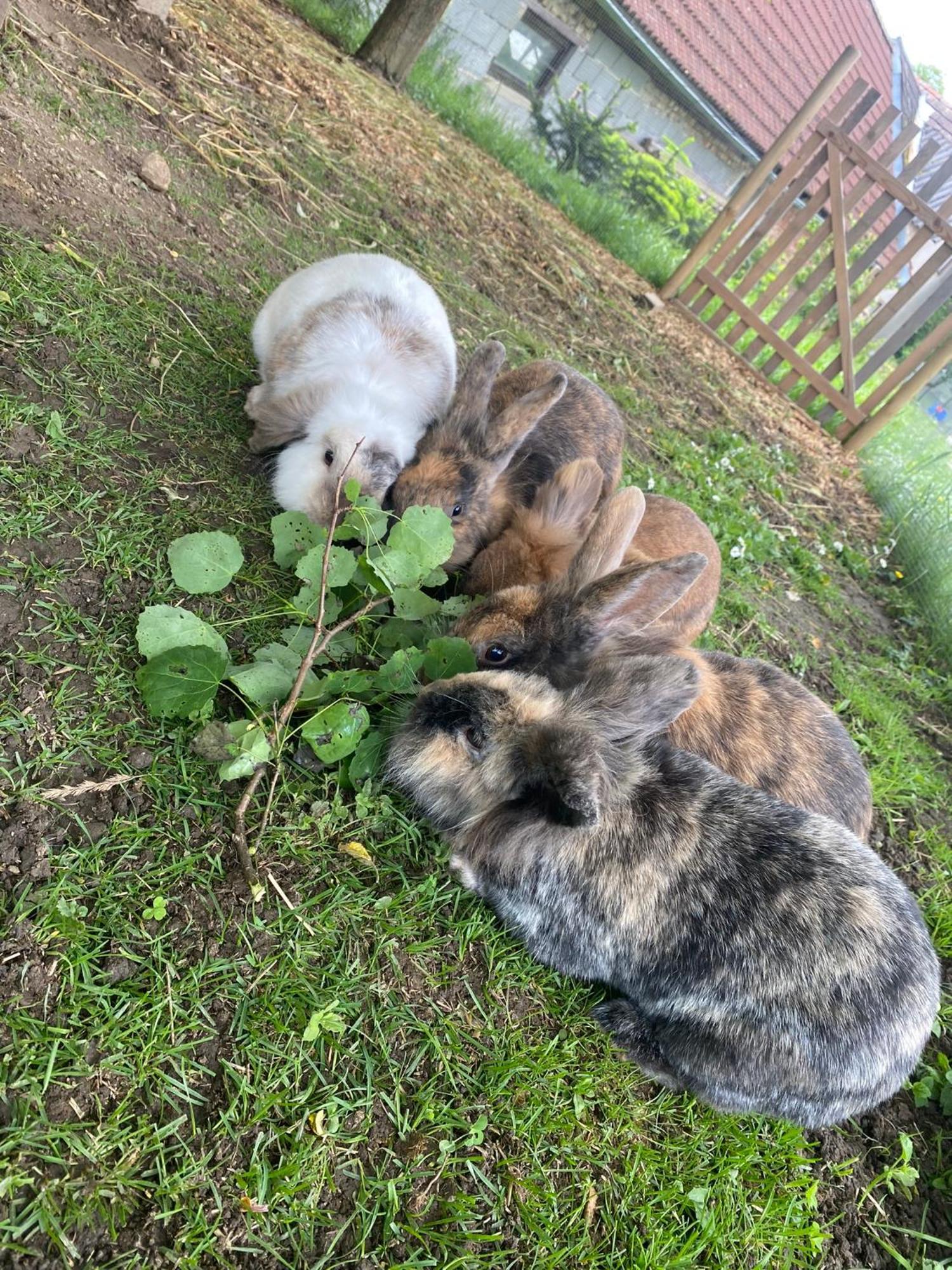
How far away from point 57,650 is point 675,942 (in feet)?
6.53

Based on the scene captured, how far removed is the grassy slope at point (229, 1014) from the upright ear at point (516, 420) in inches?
44.7

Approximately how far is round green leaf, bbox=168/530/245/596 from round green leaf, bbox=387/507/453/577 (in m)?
0.57

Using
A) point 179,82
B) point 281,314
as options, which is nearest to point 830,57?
point 179,82

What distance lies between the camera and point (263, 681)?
2354mm

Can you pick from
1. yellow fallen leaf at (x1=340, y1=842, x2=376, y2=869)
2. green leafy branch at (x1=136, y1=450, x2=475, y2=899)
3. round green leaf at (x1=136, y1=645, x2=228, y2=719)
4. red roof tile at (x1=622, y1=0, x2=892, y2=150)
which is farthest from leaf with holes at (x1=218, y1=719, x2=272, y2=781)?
red roof tile at (x1=622, y1=0, x2=892, y2=150)

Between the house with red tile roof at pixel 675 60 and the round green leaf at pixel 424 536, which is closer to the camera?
the round green leaf at pixel 424 536

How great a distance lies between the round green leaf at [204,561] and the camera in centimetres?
241

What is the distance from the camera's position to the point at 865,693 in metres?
5.04

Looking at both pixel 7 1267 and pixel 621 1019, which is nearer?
pixel 7 1267

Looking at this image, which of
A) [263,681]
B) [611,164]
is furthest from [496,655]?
[611,164]

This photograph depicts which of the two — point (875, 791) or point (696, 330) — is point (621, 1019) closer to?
point (875, 791)

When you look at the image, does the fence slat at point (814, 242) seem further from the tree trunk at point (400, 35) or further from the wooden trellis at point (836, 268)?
the tree trunk at point (400, 35)

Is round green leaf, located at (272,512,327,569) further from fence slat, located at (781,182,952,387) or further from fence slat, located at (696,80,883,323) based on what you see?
fence slat, located at (696,80,883,323)

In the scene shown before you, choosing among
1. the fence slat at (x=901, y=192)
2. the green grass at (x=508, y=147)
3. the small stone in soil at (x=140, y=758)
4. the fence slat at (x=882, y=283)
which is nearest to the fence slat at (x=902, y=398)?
the fence slat at (x=882, y=283)
